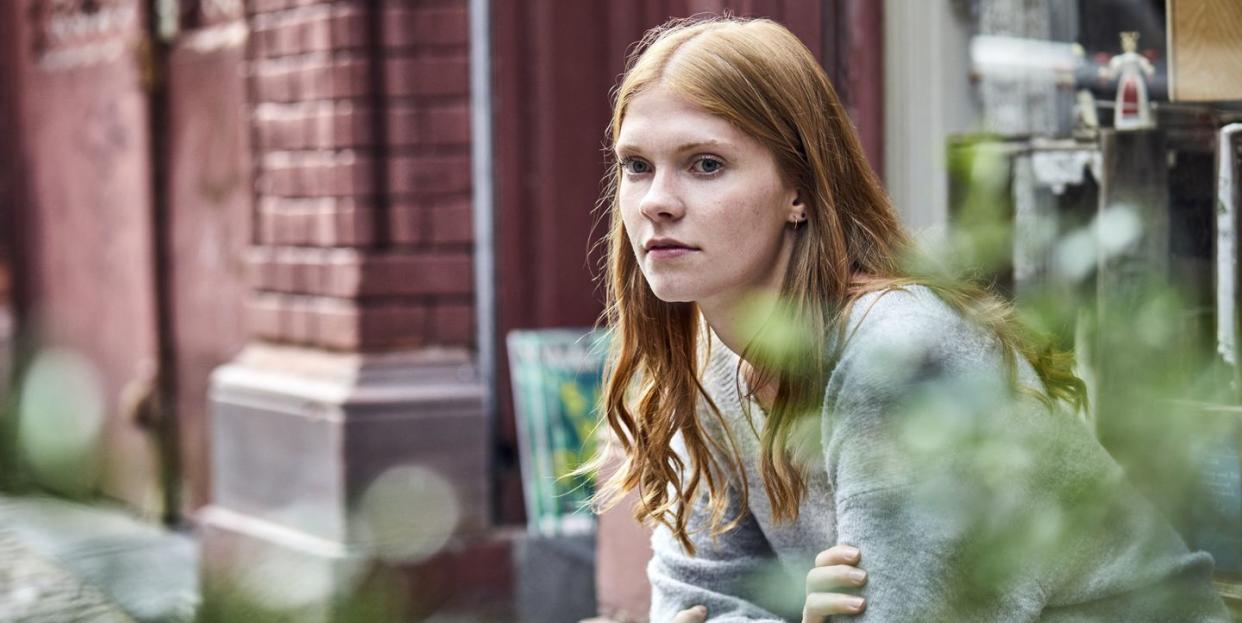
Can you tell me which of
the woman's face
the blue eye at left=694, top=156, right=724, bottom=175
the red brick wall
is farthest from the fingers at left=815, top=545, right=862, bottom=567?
the red brick wall

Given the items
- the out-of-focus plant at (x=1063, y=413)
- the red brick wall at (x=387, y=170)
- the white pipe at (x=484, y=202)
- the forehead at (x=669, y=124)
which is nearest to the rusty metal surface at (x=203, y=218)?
the red brick wall at (x=387, y=170)

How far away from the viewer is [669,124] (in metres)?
2.14

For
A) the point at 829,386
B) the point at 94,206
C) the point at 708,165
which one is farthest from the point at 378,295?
the point at 829,386

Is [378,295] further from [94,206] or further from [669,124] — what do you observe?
[669,124]

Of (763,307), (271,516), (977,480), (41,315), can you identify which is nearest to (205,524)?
(271,516)

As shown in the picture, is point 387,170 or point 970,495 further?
point 387,170

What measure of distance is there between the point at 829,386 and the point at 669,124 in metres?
0.43

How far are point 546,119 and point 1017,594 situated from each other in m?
3.78

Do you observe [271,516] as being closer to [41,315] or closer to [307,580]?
[307,580]

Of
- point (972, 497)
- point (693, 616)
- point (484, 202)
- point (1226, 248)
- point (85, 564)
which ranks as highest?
point (484, 202)

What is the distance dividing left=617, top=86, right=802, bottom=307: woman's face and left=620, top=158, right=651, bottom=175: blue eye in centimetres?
2

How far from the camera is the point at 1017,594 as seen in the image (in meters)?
1.96

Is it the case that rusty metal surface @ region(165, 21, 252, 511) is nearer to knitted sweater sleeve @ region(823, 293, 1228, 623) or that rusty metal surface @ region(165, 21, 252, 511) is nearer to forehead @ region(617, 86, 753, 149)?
forehead @ region(617, 86, 753, 149)

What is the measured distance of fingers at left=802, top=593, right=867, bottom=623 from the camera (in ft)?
6.51
